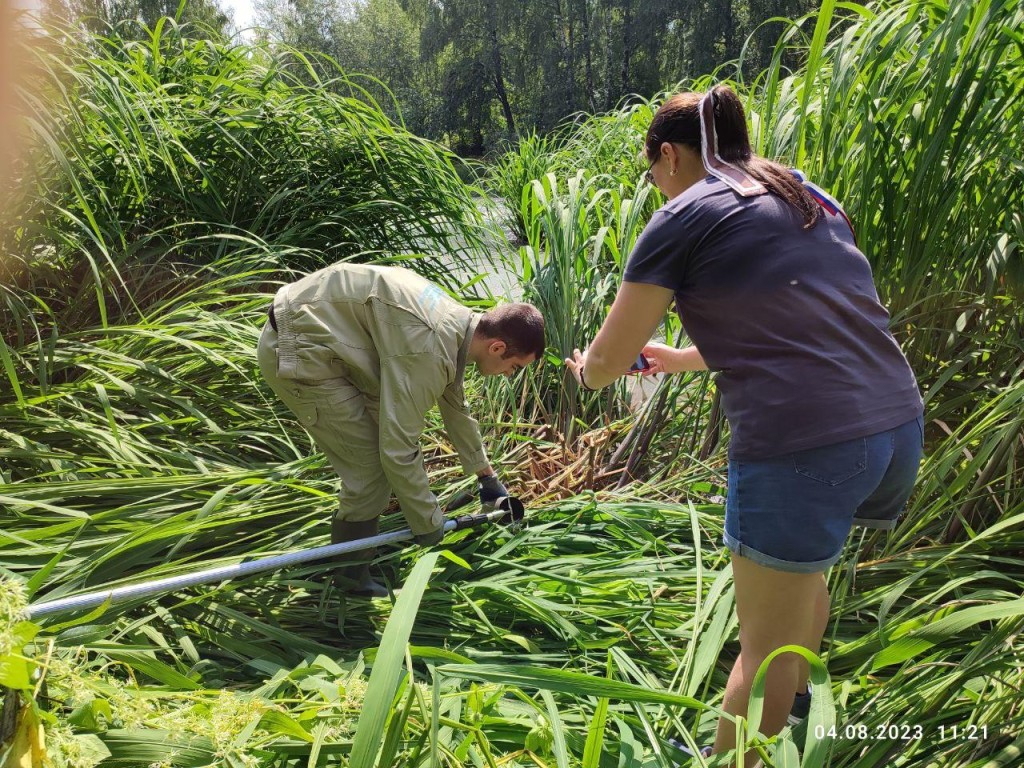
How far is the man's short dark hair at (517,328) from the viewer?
2115 mm

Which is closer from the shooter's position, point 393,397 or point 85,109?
point 393,397

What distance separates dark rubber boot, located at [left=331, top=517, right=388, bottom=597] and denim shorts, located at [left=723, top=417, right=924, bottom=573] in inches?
47.2

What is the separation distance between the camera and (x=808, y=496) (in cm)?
130

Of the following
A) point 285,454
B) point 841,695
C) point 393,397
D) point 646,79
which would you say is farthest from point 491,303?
point 646,79

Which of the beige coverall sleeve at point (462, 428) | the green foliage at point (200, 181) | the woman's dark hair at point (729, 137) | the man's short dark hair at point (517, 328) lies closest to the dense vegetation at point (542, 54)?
the green foliage at point (200, 181)

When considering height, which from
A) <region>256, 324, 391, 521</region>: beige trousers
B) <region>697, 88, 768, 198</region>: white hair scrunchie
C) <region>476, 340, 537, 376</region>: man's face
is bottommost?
<region>256, 324, 391, 521</region>: beige trousers

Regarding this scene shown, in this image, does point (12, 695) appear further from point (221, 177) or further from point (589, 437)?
point (221, 177)

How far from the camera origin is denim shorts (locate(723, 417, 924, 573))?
1.30 meters

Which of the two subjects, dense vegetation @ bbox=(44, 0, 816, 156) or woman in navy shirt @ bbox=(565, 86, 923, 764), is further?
dense vegetation @ bbox=(44, 0, 816, 156)

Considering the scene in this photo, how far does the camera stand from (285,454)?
268cm

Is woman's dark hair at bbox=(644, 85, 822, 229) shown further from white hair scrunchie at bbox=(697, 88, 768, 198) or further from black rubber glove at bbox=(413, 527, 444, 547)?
black rubber glove at bbox=(413, 527, 444, 547)

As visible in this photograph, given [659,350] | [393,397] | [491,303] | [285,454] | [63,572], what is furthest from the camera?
[491,303]

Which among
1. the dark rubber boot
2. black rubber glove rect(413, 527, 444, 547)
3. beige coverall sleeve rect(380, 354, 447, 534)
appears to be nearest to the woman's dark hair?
beige coverall sleeve rect(380, 354, 447, 534)

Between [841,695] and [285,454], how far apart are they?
1.89 metres
